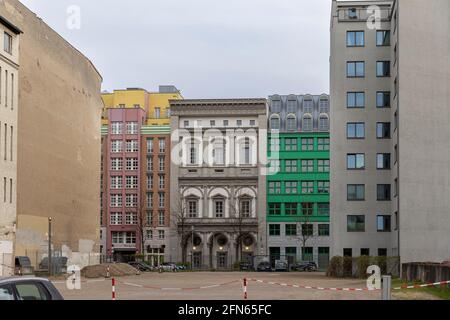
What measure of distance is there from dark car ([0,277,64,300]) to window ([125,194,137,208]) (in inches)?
4609

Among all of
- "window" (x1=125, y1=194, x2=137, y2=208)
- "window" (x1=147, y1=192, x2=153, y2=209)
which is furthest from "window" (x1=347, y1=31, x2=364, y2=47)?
"window" (x1=125, y1=194, x2=137, y2=208)

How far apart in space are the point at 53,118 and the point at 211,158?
44868 millimetres

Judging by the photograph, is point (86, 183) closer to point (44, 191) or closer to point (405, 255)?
point (44, 191)

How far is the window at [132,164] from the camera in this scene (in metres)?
126

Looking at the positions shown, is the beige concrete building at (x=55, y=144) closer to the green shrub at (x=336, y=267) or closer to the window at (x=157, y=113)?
the green shrub at (x=336, y=267)

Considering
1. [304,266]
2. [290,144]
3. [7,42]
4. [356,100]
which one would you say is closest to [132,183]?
[290,144]

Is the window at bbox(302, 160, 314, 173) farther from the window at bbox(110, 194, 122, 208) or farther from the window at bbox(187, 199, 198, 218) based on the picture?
the window at bbox(110, 194, 122, 208)

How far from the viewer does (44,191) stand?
3044 inches

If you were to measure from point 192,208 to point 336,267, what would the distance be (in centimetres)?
5672

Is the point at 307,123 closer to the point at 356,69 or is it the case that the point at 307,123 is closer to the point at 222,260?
the point at 222,260

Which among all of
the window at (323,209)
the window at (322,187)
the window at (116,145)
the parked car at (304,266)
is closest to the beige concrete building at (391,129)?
the parked car at (304,266)

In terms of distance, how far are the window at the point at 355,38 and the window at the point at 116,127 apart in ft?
195

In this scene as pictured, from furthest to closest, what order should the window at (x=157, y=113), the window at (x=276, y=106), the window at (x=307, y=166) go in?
the window at (x=276, y=106)
the window at (x=157, y=113)
the window at (x=307, y=166)

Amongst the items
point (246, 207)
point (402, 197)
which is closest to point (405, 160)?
point (402, 197)
